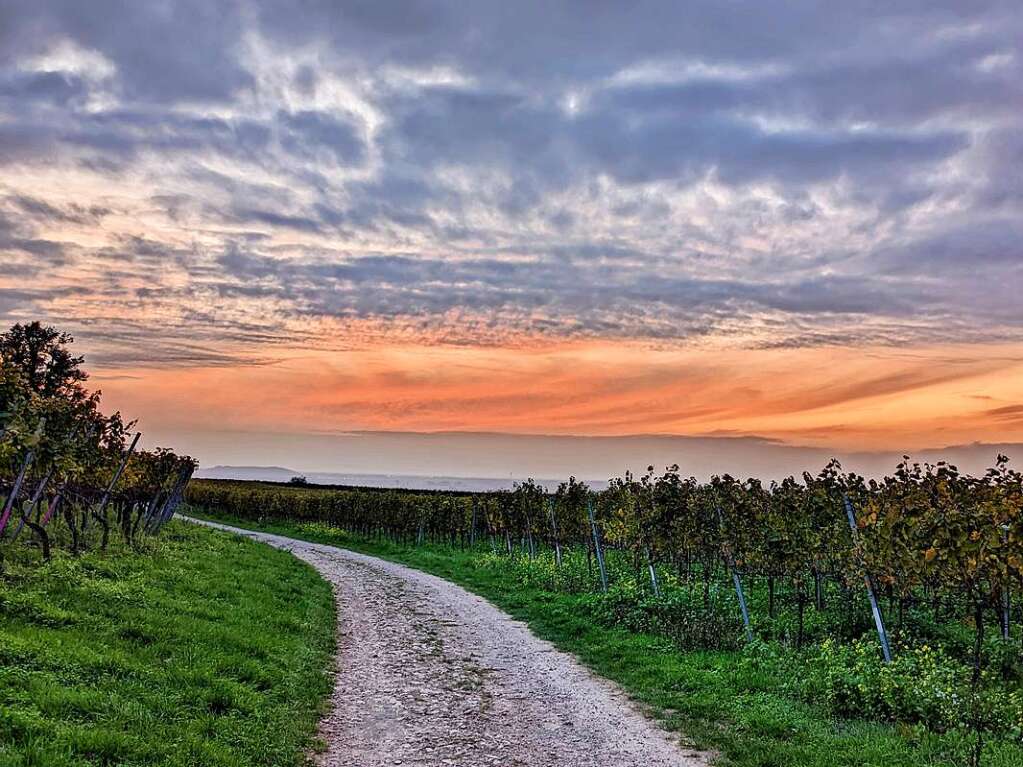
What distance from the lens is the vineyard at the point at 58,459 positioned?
14.0 m

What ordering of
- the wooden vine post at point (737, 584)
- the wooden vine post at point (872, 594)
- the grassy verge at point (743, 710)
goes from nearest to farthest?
the grassy verge at point (743, 710) → the wooden vine post at point (872, 594) → the wooden vine post at point (737, 584)

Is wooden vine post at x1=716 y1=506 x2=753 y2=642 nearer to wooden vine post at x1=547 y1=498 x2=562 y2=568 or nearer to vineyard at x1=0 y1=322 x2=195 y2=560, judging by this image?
wooden vine post at x1=547 y1=498 x2=562 y2=568

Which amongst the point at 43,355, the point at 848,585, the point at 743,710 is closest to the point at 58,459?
the point at 43,355

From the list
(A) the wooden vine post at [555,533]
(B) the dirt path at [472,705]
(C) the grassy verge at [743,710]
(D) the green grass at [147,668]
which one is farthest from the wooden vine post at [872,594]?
(A) the wooden vine post at [555,533]

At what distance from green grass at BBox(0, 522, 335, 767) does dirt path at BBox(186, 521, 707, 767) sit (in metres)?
0.65

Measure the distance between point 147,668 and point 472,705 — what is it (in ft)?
15.8

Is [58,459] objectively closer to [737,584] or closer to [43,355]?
[43,355]

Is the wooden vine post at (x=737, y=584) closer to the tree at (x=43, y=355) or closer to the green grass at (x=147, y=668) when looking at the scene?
the green grass at (x=147, y=668)

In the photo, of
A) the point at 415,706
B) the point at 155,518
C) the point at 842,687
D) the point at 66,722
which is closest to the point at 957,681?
the point at 842,687

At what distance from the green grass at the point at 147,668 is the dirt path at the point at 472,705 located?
65 cm


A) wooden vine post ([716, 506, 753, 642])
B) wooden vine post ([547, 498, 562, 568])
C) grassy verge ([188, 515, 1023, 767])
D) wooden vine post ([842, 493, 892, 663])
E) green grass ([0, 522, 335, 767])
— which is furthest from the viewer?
wooden vine post ([547, 498, 562, 568])

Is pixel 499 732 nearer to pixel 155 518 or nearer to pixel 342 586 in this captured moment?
pixel 342 586

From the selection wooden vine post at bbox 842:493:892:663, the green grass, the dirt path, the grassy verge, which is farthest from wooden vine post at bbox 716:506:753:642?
the green grass

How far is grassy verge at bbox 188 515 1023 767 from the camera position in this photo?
8.60 metres
